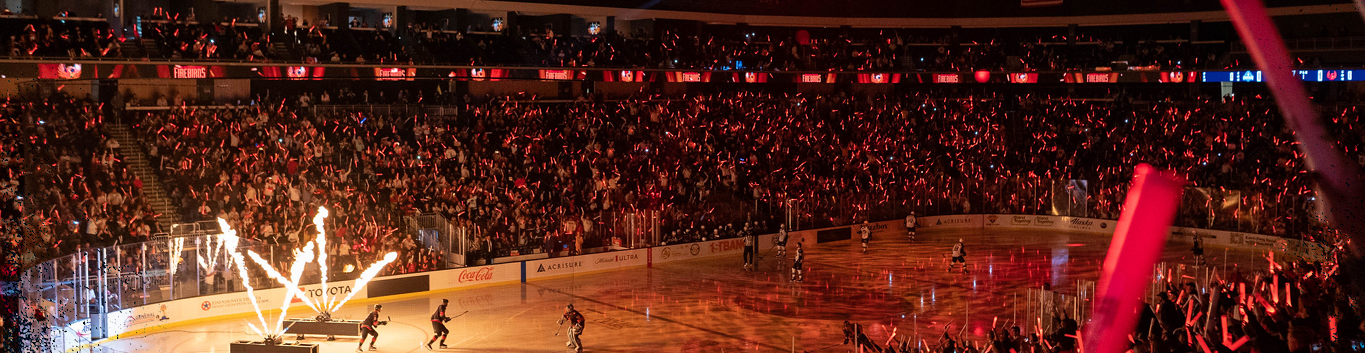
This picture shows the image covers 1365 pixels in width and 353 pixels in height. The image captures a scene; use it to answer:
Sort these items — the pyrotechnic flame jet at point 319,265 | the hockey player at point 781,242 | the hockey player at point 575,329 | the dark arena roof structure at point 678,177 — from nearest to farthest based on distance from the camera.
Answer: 1. the hockey player at point 575,329
2. the dark arena roof structure at point 678,177
3. the pyrotechnic flame jet at point 319,265
4. the hockey player at point 781,242

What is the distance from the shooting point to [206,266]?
24344 mm

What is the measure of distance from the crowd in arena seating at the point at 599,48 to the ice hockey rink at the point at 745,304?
975cm

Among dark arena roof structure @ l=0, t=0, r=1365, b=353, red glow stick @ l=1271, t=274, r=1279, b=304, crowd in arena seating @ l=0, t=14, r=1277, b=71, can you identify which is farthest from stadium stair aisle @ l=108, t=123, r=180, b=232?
red glow stick @ l=1271, t=274, r=1279, b=304

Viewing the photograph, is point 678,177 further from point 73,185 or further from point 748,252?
point 73,185

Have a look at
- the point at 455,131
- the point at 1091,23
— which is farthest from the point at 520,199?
the point at 1091,23

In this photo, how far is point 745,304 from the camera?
2684cm

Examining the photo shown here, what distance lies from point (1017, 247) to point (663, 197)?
11320 millimetres

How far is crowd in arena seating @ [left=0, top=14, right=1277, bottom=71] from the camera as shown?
31.3 metres

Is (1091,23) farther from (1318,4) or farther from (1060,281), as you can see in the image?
(1060,281)

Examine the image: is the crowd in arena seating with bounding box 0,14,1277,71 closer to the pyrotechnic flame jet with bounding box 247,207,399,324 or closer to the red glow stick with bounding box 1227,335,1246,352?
the pyrotechnic flame jet with bounding box 247,207,399,324

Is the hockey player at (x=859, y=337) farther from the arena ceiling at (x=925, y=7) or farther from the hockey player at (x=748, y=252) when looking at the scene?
the arena ceiling at (x=925, y=7)

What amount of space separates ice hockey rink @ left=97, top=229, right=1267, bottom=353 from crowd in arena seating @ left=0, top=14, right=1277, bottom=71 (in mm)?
9747

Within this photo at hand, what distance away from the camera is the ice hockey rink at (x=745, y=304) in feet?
74.2

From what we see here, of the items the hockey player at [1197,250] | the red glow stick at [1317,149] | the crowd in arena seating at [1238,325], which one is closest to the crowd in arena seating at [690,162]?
the hockey player at [1197,250]
